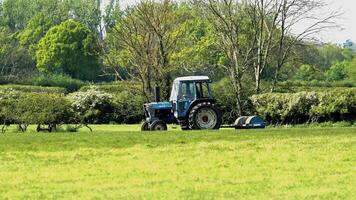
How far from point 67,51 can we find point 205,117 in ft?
143

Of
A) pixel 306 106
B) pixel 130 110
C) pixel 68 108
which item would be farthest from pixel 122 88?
pixel 306 106

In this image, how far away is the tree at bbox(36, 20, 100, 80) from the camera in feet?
238

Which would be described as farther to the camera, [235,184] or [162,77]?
[162,77]

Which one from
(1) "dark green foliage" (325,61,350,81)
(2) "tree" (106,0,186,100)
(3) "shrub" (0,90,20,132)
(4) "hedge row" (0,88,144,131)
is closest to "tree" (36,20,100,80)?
(1) "dark green foliage" (325,61,350,81)

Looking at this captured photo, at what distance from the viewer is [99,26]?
97562 mm

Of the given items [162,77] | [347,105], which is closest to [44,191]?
[347,105]

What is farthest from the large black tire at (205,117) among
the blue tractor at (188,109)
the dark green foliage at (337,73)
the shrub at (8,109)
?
the dark green foliage at (337,73)

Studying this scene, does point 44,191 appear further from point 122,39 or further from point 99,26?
point 99,26

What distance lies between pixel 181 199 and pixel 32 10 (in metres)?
A: 87.9

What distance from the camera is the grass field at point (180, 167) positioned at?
39.8 ft

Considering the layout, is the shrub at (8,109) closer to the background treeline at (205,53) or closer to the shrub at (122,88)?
the background treeline at (205,53)

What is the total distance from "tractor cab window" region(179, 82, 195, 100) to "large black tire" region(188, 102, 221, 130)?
0.53 meters

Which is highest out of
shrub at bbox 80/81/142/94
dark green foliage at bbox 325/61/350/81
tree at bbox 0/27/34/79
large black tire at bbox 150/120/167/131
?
tree at bbox 0/27/34/79

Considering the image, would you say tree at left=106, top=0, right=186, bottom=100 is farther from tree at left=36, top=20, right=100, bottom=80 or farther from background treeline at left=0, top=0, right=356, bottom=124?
tree at left=36, top=20, right=100, bottom=80
